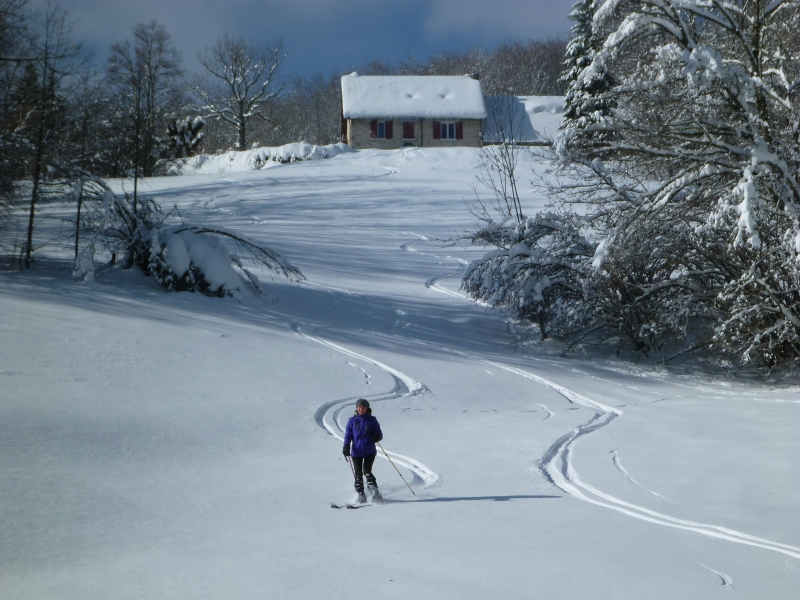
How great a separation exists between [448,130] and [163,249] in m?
46.0

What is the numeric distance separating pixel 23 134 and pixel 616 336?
1585 cm

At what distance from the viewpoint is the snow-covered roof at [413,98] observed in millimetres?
60375

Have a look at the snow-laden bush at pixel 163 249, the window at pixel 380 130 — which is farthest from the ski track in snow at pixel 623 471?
the window at pixel 380 130

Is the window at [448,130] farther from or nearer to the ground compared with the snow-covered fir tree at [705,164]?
farther from the ground

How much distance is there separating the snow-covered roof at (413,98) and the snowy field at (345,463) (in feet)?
139

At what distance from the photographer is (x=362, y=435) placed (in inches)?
323

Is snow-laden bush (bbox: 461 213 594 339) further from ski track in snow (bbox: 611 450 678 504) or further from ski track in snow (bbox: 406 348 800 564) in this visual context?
ski track in snow (bbox: 611 450 678 504)

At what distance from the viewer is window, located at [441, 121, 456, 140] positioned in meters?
61.2

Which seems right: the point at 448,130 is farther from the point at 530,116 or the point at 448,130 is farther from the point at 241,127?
the point at 241,127

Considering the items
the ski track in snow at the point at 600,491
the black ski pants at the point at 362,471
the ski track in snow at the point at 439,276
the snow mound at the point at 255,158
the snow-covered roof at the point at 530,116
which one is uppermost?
the snow-covered roof at the point at 530,116

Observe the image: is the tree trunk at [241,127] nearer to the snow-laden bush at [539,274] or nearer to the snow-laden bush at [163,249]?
the snow-laden bush at [163,249]

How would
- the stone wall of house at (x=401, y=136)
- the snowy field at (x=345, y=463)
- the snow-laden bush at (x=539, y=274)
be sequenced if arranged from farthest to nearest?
the stone wall of house at (x=401, y=136) → the snow-laden bush at (x=539, y=274) → the snowy field at (x=345, y=463)

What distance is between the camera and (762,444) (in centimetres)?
970

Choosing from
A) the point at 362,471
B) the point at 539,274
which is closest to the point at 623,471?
the point at 362,471
